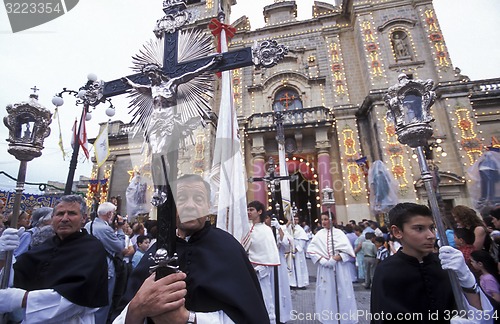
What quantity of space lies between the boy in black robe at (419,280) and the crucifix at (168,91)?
1.92 meters

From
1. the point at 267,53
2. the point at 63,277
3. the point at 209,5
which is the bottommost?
the point at 63,277

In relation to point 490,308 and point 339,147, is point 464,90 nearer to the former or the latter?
point 339,147

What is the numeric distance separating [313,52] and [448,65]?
811 cm

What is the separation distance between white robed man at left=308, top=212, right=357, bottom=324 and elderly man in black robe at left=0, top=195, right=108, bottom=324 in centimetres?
423

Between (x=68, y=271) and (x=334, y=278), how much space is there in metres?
4.76

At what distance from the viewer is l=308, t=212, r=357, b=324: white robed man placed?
17.0ft

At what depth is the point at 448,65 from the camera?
47.2 feet

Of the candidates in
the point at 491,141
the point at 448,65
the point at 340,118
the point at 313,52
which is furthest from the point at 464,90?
the point at 313,52

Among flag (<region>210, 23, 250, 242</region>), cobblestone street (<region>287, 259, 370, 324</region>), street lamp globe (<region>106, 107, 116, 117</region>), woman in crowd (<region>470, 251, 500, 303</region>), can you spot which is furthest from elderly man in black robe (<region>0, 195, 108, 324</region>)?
street lamp globe (<region>106, 107, 116, 117</region>)

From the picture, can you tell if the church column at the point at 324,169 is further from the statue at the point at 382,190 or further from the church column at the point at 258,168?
the statue at the point at 382,190

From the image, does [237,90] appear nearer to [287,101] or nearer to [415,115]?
[287,101]

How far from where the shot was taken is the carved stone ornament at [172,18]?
2180mm

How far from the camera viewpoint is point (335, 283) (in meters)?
5.38

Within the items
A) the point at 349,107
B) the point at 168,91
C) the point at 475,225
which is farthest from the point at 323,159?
the point at 168,91
